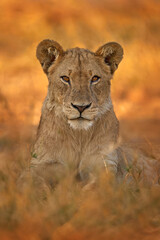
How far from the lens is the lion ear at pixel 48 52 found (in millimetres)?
5352

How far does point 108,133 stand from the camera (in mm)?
5430

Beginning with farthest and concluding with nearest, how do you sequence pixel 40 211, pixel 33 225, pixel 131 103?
pixel 131 103, pixel 40 211, pixel 33 225

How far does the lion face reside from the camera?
4867 mm

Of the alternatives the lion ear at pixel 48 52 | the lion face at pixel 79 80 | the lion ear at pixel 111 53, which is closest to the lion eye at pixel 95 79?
the lion face at pixel 79 80

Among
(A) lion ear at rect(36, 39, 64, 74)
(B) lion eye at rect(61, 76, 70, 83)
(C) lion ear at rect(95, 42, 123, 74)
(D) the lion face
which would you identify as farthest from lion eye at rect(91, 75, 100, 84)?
(A) lion ear at rect(36, 39, 64, 74)

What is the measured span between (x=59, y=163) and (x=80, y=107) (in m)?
0.72

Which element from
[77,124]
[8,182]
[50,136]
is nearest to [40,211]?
[8,182]

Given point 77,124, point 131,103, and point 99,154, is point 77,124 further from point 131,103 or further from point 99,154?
point 131,103

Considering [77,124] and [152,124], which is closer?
[77,124]

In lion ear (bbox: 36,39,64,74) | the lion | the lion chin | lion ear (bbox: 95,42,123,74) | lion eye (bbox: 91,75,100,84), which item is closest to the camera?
the lion chin

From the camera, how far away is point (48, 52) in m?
5.44

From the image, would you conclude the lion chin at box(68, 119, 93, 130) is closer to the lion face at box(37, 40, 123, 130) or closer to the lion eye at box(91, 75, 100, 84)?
the lion face at box(37, 40, 123, 130)

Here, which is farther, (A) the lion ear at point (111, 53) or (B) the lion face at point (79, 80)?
(A) the lion ear at point (111, 53)

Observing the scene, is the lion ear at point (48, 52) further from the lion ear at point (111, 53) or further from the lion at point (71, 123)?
the lion ear at point (111, 53)
